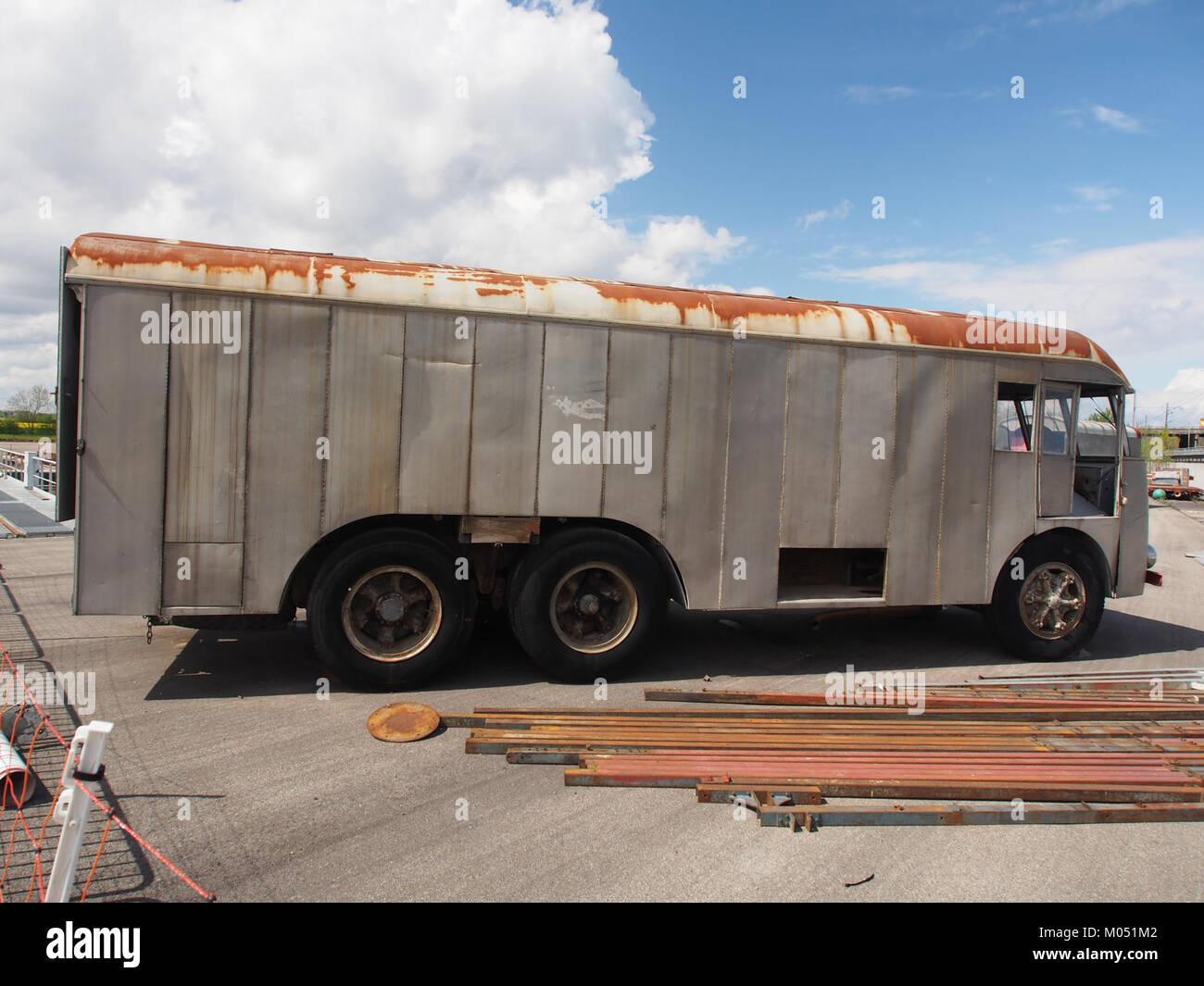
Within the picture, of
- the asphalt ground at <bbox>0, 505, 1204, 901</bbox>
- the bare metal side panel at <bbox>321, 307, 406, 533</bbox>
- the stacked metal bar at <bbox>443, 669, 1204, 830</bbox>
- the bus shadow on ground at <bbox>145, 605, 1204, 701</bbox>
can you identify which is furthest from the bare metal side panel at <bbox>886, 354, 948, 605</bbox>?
the bare metal side panel at <bbox>321, 307, 406, 533</bbox>

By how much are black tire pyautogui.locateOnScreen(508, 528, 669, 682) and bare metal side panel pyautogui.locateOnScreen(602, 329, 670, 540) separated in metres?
0.30

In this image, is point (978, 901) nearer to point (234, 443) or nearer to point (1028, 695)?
point (1028, 695)

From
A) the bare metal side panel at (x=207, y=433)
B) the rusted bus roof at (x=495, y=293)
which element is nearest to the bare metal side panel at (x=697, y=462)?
the rusted bus roof at (x=495, y=293)

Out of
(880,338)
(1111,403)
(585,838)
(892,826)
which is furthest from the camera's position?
(1111,403)

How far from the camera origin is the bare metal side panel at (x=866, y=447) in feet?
23.4

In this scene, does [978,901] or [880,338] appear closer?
[978,901]

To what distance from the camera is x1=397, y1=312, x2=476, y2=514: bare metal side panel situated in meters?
6.15

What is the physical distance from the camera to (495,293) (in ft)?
20.7

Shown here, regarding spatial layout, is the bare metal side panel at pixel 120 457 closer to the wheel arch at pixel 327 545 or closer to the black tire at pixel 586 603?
the wheel arch at pixel 327 545

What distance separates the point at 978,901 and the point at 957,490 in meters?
4.66

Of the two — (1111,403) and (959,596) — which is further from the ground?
(1111,403)

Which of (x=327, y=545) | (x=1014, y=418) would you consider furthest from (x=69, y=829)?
(x=1014, y=418)

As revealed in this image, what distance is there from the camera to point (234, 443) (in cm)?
589
